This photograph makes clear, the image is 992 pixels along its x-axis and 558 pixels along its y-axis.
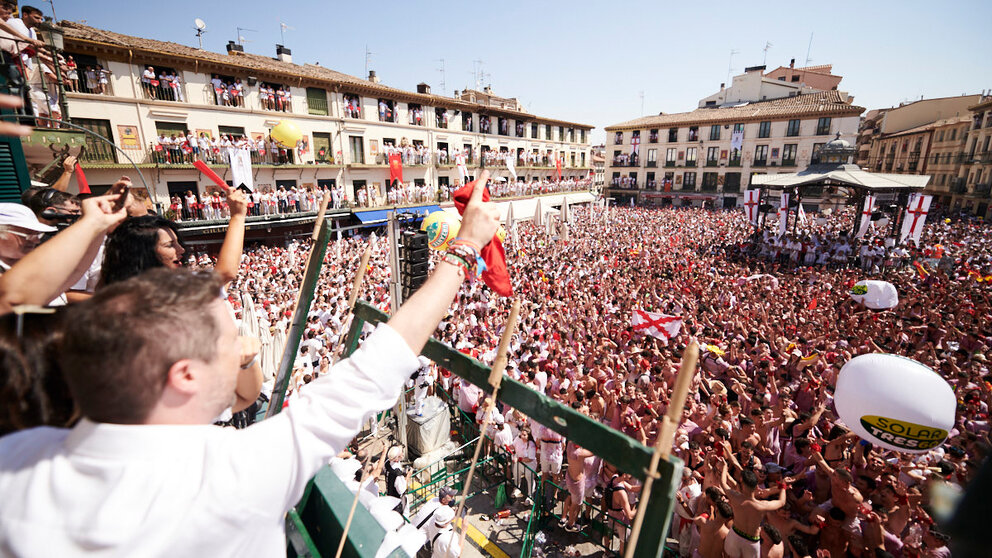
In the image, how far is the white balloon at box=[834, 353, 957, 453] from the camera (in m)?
4.40

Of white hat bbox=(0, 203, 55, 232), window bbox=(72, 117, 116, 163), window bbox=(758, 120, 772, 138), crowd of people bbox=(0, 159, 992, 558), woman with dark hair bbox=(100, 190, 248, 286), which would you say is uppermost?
window bbox=(758, 120, 772, 138)

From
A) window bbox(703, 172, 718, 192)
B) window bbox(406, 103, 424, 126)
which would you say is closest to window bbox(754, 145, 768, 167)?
window bbox(703, 172, 718, 192)

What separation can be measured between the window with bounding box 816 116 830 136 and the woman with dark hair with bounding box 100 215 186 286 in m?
49.9

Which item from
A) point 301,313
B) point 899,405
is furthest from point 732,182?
point 301,313

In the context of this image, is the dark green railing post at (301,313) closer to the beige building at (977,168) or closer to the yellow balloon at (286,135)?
the yellow balloon at (286,135)

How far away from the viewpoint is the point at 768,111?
41750 mm

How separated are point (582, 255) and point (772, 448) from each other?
522 inches

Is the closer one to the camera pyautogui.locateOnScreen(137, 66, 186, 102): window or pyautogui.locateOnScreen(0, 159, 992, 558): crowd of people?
pyautogui.locateOnScreen(0, 159, 992, 558): crowd of people

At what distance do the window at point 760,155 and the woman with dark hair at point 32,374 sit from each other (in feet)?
167

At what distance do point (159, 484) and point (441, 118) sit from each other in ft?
105

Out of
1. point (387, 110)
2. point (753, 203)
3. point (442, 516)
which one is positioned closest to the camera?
point (442, 516)

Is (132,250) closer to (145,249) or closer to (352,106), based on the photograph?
(145,249)

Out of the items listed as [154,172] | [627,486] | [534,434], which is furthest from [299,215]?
[627,486]

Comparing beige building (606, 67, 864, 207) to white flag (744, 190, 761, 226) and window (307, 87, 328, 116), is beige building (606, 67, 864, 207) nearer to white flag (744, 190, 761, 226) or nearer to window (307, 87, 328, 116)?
white flag (744, 190, 761, 226)
